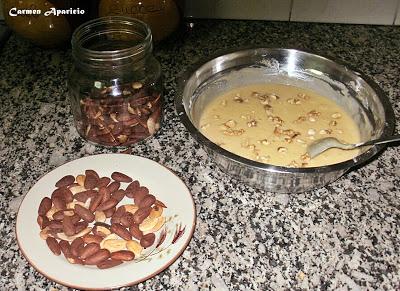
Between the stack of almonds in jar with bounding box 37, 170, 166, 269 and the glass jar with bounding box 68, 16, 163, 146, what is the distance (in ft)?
0.35

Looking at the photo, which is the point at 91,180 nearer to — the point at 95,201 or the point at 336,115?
the point at 95,201

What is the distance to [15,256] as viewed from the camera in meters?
0.70

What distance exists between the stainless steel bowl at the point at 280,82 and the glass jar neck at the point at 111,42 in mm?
98

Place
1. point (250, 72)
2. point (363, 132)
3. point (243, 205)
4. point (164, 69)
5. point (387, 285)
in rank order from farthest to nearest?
point (164, 69) → point (250, 72) → point (363, 132) → point (243, 205) → point (387, 285)

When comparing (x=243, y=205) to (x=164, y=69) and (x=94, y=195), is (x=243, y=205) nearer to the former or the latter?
(x=94, y=195)

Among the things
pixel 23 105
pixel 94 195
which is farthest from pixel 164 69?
pixel 94 195

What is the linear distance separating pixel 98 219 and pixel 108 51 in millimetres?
301

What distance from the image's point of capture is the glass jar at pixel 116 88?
814 mm

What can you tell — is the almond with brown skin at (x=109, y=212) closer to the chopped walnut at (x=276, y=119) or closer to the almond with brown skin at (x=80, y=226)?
the almond with brown skin at (x=80, y=226)

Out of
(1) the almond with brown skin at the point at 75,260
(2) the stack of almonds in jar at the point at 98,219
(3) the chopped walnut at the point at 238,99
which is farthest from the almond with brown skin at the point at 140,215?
(3) the chopped walnut at the point at 238,99

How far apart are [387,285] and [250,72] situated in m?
0.50

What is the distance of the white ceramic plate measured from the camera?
63 centimetres

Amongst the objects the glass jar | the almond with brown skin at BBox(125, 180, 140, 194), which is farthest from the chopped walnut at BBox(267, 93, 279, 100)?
the almond with brown skin at BBox(125, 180, 140, 194)

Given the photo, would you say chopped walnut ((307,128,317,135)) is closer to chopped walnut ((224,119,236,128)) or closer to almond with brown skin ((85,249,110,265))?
chopped walnut ((224,119,236,128))
